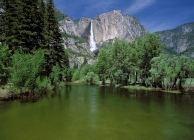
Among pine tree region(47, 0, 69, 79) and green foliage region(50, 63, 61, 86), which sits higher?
pine tree region(47, 0, 69, 79)

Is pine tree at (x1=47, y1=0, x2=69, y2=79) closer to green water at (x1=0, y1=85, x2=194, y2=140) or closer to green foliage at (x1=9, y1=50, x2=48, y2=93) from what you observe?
green foliage at (x1=9, y1=50, x2=48, y2=93)

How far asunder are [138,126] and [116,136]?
2884mm

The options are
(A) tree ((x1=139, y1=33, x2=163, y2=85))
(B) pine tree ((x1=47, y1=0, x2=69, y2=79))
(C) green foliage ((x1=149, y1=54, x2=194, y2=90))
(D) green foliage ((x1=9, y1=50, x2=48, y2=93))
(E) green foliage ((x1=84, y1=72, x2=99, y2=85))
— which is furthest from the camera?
(E) green foliage ((x1=84, y1=72, x2=99, y2=85))

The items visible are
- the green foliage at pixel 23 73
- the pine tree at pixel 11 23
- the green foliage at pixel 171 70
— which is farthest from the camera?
the green foliage at pixel 171 70

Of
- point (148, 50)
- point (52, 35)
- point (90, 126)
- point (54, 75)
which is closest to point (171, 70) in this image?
point (148, 50)

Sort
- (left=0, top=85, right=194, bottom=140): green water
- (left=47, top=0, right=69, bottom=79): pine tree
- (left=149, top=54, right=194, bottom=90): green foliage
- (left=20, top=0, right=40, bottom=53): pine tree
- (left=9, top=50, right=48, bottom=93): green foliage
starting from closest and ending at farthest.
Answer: (left=0, top=85, right=194, bottom=140): green water
(left=9, top=50, right=48, bottom=93): green foliage
(left=20, top=0, right=40, bottom=53): pine tree
(left=47, top=0, right=69, bottom=79): pine tree
(left=149, top=54, right=194, bottom=90): green foliage

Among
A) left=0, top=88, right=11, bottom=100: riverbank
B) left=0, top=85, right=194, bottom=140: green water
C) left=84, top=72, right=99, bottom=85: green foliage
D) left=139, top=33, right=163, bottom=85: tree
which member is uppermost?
left=139, top=33, right=163, bottom=85: tree

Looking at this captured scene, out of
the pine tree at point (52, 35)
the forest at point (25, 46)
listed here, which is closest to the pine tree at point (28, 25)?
the forest at point (25, 46)

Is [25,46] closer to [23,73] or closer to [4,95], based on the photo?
[23,73]

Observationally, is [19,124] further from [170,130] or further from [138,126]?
[170,130]

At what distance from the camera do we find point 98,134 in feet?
35.9

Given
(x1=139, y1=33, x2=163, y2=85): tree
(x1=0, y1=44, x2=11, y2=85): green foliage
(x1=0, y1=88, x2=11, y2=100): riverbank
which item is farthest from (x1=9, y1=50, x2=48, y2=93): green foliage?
(x1=139, y1=33, x2=163, y2=85): tree

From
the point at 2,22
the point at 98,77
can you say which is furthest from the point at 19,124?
the point at 98,77

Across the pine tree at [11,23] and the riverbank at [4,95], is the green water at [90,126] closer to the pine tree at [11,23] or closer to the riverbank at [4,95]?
the riverbank at [4,95]
